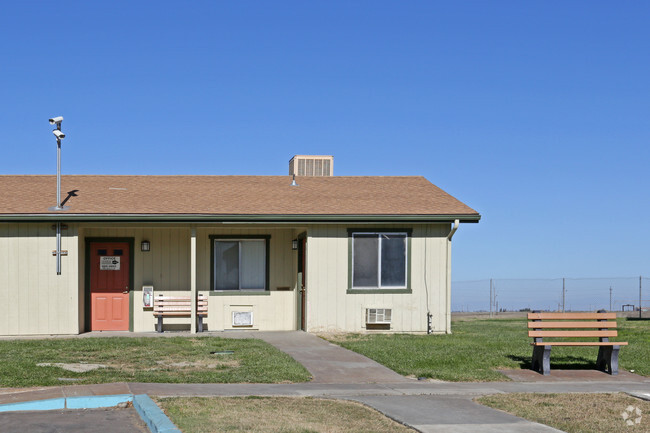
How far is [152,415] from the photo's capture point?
27.0ft

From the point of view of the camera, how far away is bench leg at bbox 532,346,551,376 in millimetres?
12125

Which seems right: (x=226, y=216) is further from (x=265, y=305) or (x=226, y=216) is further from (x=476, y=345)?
(x=476, y=345)

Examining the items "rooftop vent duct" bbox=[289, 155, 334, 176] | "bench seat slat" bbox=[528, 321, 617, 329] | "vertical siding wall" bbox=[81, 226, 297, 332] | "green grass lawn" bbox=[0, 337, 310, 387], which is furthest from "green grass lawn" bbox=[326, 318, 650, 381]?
"rooftop vent duct" bbox=[289, 155, 334, 176]

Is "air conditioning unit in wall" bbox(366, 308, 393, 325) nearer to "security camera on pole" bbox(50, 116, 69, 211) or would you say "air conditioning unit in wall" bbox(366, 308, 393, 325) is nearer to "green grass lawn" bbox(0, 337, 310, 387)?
"green grass lawn" bbox(0, 337, 310, 387)

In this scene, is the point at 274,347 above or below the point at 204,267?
below

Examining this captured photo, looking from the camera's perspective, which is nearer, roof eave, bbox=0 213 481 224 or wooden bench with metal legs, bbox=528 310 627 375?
wooden bench with metal legs, bbox=528 310 627 375

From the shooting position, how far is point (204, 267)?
1933 centimetres

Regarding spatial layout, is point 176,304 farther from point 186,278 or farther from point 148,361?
point 148,361

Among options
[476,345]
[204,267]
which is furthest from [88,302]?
[476,345]

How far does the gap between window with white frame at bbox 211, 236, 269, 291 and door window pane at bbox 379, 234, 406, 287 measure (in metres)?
2.91

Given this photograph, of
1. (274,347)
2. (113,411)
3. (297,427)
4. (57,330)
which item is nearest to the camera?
(297,427)

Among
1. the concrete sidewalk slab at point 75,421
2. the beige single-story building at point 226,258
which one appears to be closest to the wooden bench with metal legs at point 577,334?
Result: the concrete sidewalk slab at point 75,421

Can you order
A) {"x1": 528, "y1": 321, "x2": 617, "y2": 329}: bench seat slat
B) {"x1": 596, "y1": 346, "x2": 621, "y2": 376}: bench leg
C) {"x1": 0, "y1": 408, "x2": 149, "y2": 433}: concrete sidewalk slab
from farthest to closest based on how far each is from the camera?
1. {"x1": 596, "y1": 346, "x2": 621, "y2": 376}: bench leg
2. {"x1": 528, "y1": 321, "x2": 617, "y2": 329}: bench seat slat
3. {"x1": 0, "y1": 408, "x2": 149, "y2": 433}: concrete sidewalk slab

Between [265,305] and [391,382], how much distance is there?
334 inches
